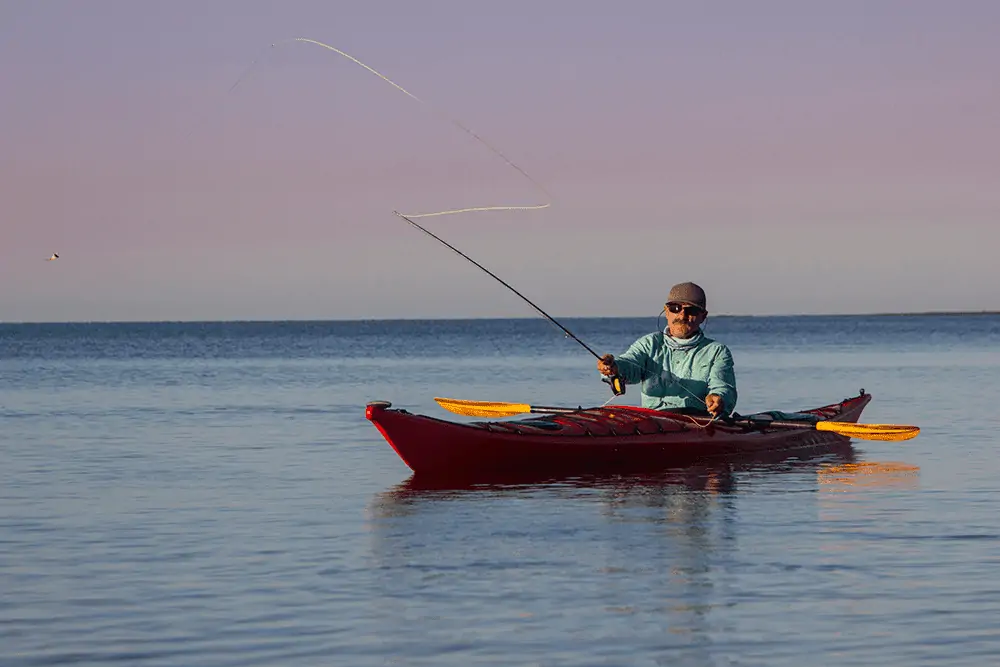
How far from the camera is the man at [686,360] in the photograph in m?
16.6

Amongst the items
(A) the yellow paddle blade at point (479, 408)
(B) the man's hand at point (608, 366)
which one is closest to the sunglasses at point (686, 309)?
(B) the man's hand at point (608, 366)

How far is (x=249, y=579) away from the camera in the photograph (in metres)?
10.2

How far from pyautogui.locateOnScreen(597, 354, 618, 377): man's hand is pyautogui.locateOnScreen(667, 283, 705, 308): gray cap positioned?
115cm

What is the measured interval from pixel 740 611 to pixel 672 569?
5.00 feet

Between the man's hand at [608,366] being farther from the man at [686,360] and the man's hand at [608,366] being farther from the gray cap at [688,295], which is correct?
the gray cap at [688,295]

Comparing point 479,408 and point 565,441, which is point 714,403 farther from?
point 479,408

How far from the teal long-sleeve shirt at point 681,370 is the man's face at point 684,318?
0.15 meters

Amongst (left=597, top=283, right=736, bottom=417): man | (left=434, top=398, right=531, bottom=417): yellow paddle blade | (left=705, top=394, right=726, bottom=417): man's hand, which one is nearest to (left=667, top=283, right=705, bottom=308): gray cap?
(left=597, top=283, right=736, bottom=417): man

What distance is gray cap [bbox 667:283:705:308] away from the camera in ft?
54.5

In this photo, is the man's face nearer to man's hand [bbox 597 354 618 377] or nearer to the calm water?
man's hand [bbox 597 354 618 377]

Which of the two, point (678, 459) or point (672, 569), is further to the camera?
point (678, 459)

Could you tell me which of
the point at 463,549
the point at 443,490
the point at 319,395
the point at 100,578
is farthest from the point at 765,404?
the point at 100,578

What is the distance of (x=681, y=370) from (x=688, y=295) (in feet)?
2.82

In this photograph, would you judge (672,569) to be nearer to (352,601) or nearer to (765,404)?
(352,601)
